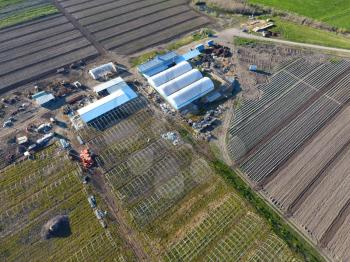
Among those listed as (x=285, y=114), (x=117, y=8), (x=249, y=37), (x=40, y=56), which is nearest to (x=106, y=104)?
(x=40, y=56)

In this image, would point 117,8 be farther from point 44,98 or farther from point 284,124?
point 284,124

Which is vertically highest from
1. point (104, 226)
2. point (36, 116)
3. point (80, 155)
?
point (36, 116)

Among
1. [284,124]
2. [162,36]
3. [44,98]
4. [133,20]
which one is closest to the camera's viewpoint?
[284,124]

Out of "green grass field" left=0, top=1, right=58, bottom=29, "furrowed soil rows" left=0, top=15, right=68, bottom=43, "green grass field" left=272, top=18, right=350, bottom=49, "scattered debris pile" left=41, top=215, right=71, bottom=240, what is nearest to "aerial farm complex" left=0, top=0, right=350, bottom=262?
"scattered debris pile" left=41, top=215, right=71, bottom=240

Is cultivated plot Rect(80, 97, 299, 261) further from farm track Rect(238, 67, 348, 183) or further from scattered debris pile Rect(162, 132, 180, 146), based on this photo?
farm track Rect(238, 67, 348, 183)

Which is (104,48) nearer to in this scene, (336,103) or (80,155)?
(80,155)

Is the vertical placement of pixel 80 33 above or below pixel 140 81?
above

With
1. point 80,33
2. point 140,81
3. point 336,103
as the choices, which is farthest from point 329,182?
point 80,33

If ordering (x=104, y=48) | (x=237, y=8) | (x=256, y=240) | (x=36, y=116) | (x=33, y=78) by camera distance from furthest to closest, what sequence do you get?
1. (x=237, y=8)
2. (x=104, y=48)
3. (x=33, y=78)
4. (x=36, y=116)
5. (x=256, y=240)
